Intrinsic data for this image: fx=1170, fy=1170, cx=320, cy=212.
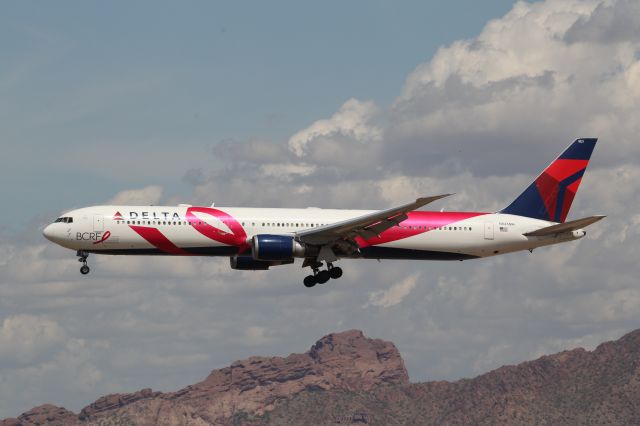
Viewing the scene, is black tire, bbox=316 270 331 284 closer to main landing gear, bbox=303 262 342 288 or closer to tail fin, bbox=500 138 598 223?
main landing gear, bbox=303 262 342 288

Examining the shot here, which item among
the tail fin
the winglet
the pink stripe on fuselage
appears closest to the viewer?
the winglet

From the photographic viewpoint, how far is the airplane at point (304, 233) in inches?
3194

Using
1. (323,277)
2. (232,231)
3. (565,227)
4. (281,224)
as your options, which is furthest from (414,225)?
(232,231)

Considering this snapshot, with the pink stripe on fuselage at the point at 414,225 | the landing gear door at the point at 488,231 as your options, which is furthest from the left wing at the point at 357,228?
the landing gear door at the point at 488,231

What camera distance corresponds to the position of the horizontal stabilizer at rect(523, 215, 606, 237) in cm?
8250

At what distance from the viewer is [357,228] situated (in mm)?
81125

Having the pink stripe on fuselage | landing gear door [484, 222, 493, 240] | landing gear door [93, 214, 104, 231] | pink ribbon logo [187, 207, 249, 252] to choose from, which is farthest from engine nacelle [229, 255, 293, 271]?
landing gear door [484, 222, 493, 240]

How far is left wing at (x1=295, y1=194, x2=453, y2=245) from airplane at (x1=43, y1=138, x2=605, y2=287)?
70mm

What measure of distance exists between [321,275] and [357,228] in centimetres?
871

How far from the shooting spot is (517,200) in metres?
91.8

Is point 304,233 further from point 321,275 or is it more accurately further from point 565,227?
point 565,227

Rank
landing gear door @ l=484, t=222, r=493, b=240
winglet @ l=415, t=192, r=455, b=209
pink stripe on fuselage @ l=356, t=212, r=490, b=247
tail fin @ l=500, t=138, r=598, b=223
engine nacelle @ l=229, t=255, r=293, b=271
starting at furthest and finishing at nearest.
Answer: tail fin @ l=500, t=138, r=598, b=223
landing gear door @ l=484, t=222, r=493, b=240
engine nacelle @ l=229, t=255, r=293, b=271
pink stripe on fuselage @ l=356, t=212, r=490, b=247
winglet @ l=415, t=192, r=455, b=209

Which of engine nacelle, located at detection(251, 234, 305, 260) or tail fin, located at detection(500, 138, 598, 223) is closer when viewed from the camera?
engine nacelle, located at detection(251, 234, 305, 260)

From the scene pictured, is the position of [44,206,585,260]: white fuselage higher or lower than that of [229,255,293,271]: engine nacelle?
higher
